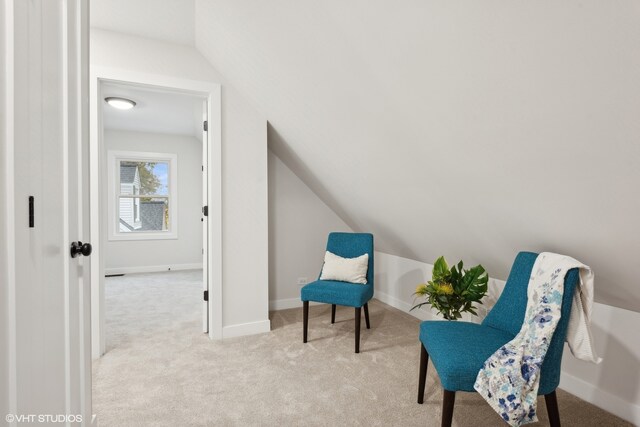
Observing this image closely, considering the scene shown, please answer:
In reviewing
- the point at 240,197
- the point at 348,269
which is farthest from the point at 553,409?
the point at 240,197

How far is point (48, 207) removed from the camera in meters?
1.05

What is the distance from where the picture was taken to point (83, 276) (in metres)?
1.39

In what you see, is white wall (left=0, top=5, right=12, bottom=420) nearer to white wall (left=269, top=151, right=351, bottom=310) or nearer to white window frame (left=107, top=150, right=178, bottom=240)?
white wall (left=269, top=151, right=351, bottom=310)

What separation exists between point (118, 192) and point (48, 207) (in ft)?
17.8

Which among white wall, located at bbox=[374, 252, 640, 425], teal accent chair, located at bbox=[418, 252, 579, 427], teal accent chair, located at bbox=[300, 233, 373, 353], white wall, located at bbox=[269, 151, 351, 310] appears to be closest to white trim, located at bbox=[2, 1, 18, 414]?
teal accent chair, located at bbox=[418, 252, 579, 427]

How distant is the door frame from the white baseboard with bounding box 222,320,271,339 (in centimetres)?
7

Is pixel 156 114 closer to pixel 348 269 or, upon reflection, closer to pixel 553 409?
pixel 348 269

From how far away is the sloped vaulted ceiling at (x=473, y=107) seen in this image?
103 centimetres

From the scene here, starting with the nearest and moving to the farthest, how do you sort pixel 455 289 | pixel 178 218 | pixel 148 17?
pixel 455 289
pixel 148 17
pixel 178 218

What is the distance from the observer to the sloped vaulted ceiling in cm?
103

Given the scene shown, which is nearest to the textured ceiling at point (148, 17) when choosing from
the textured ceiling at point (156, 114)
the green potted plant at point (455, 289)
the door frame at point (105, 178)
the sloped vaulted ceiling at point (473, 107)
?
the sloped vaulted ceiling at point (473, 107)

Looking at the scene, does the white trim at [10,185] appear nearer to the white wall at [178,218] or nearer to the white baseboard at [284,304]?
the white baseboard at [284,304]

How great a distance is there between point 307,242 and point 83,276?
8.37ft

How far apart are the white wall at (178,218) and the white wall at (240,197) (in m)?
3.64
